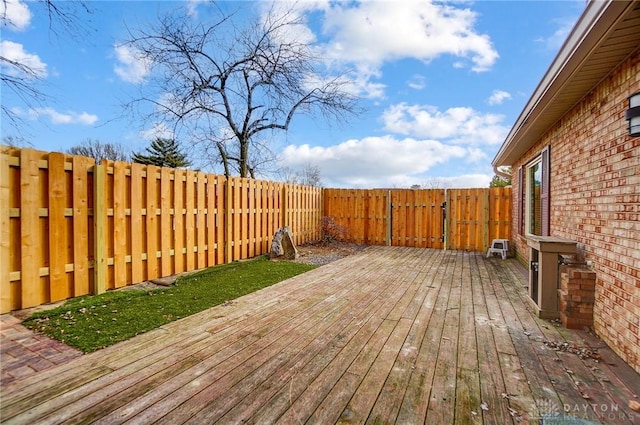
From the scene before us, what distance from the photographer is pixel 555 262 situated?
319 centimetres

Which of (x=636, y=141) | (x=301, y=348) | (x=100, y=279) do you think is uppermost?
(x=636, y=141)

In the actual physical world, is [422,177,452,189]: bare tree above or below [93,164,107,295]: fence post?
above

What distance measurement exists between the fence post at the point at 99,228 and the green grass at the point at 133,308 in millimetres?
207

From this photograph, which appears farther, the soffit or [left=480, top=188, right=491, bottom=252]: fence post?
[left=480, top=188, right=491, bottom=252]: fence post

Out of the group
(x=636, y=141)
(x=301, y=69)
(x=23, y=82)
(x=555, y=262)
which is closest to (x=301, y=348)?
(x=555, y=262)

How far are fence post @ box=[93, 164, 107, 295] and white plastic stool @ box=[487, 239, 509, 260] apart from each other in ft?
26.3

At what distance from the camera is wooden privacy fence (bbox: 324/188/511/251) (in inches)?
325

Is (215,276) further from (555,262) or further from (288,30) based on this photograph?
(288,30)

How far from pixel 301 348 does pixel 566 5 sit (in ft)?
15.9

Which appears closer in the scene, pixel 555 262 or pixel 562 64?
pixel 562 64

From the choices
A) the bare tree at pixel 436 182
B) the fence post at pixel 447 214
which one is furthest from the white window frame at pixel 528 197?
the bare tree at pixel 436 182

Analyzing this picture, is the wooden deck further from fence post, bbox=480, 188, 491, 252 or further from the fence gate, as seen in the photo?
the fence gate

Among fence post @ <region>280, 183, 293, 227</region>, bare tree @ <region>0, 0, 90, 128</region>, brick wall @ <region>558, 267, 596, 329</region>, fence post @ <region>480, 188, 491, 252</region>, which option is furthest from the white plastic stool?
bare tree @ <region>0, 0, 90, 128</region>

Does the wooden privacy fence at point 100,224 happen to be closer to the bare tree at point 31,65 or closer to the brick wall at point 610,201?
the bare tree at point 31,65
